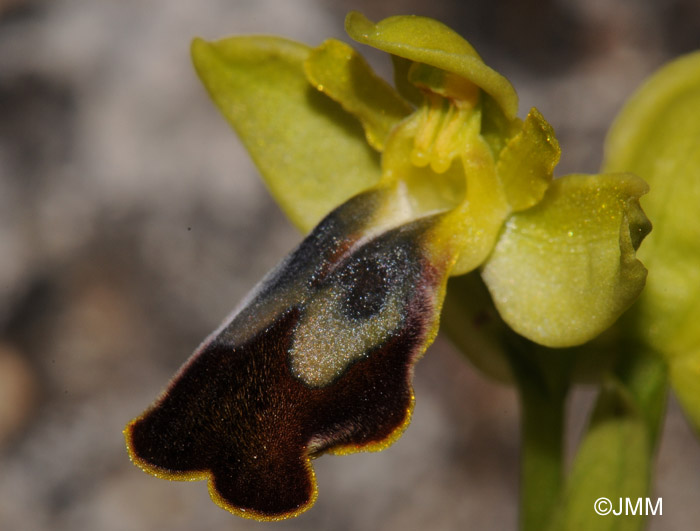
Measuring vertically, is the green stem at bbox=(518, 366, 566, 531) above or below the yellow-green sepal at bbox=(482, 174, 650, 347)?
below

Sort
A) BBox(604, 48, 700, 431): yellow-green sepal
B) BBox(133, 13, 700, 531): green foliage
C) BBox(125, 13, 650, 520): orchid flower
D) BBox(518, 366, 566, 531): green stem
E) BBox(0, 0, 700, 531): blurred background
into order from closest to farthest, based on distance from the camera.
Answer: BBox(125, 13, 650, 520): orchid flower, BBox(133, 13, 700, 531): green foliage, BBox(604, 48, 700, 431): yellow-green sepal, BBox(518, 366, 566, 531): green stem, BBox(0, 0, 700, 531): blurred background

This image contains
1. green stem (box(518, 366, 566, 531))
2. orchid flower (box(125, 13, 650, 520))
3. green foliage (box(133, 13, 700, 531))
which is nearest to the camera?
orchid flower (box(125, 13, 650, 520))

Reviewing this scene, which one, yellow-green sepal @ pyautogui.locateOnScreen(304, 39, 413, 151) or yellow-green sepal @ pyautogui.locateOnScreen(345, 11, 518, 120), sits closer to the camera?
yellow-green sepal @ pyautogui.locateOnScreen(345, 11, 518, 120)

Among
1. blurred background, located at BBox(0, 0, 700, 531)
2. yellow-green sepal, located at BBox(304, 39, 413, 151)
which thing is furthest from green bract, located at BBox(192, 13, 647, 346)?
blurred background, located at BBox(0, 0, 700, 531)

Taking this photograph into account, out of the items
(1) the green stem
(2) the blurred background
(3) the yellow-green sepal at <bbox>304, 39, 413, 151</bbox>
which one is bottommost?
(2) the blurred background

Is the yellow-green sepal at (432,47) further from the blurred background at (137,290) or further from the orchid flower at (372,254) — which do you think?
the blurred background at (137,290)

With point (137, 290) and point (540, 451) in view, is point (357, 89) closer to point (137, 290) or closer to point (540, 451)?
point (540, 451)

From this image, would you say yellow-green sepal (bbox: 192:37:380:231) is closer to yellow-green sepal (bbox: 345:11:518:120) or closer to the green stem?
yellow-green sepal (bbox: 345:11:518:120)
